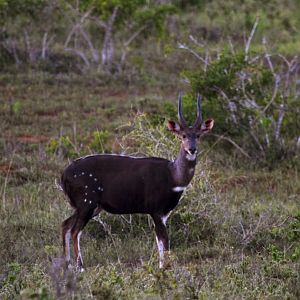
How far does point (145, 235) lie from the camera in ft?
29.0

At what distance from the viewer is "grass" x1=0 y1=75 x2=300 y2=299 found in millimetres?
6293

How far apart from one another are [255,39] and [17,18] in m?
6.42

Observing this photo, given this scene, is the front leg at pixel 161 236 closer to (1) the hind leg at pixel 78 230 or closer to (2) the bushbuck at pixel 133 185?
(2) the bushbuck at pixel 133 185

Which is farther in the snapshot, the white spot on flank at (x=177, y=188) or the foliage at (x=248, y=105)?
the foliage at (x=248, y=105)

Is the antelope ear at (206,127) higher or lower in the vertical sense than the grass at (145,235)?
higher

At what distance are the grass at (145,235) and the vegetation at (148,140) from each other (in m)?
0.02

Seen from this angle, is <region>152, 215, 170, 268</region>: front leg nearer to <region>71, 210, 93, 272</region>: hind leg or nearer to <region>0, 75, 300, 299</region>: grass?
<region>0, 75, 300, 299</region>: grass

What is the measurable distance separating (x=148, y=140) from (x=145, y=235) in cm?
116

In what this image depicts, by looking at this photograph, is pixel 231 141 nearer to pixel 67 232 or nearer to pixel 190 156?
pixel 190 156

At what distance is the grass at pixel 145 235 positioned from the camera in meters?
6.29

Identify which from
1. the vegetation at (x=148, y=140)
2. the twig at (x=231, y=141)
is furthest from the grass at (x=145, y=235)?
the twig at (x=231, y=141)

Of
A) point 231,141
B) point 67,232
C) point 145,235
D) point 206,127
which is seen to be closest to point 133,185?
point 67,232

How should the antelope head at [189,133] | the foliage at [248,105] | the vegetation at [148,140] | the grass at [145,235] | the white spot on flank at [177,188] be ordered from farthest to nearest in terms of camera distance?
the foliage at [248,105] → the white spot on flank at [177,188] → the antelope head at [189,133] → the vegetation at [148,140] → the grass at [145,235]

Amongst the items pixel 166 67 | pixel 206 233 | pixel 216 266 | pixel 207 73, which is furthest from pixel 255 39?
pixel 216 266
